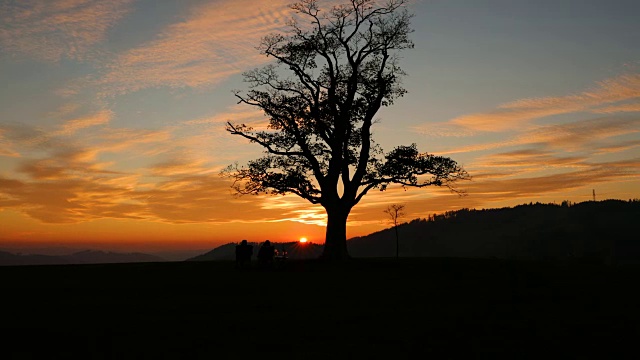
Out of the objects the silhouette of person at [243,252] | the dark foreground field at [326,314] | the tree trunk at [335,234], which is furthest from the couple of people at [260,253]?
the tree trunk at [335,234]

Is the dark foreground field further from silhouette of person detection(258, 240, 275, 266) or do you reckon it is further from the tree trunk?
the tree trunk

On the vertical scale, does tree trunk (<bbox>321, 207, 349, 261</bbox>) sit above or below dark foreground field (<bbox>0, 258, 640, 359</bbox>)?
above

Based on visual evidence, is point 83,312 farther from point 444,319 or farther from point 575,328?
point 575,328

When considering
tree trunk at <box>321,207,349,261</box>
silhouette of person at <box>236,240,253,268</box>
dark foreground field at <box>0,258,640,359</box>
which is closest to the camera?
dark foreground field at <box>0,258,640,359</box>

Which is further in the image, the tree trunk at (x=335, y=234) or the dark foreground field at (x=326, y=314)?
the tree trunk at (x=335, y=234)

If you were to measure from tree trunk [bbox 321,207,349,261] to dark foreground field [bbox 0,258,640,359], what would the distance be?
7.70m

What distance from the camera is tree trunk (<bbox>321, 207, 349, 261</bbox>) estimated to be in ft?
142

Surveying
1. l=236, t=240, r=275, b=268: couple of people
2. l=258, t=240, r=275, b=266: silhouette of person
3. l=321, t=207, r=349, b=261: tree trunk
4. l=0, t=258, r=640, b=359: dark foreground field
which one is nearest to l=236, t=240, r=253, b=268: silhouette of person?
l=236, t=240, r=275, b=268: couple of people

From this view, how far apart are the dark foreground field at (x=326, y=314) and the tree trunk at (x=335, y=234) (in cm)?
770

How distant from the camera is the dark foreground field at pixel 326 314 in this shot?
16312 mm

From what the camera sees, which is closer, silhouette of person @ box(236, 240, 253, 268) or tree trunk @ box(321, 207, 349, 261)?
silhouette of person @ box(236, 240, 253, 268)

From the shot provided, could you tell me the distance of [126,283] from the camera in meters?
30.9

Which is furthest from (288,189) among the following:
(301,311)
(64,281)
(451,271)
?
(301,311)

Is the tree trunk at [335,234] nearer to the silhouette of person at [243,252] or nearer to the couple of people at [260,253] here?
the couple of people at [260,253]
